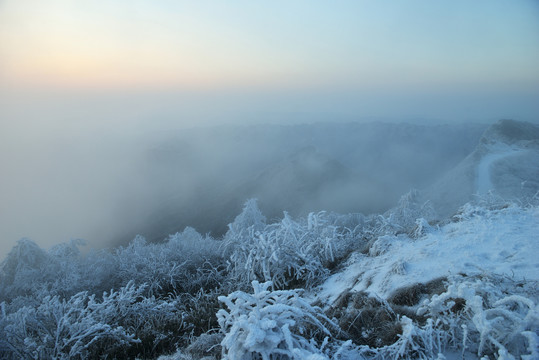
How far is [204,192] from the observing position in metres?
72.3

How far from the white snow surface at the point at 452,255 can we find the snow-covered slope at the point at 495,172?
25.6m

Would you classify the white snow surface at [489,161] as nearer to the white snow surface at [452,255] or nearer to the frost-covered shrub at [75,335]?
the white snow surface at [452,255]

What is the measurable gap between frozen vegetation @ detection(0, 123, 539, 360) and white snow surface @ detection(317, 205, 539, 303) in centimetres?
2

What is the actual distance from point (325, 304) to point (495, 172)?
38.5m

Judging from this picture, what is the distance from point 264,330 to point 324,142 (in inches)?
4710

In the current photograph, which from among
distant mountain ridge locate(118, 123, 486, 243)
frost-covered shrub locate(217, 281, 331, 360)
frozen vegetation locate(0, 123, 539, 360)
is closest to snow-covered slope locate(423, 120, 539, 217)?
distant mountain ridge locate(118, 123, 486, 243)

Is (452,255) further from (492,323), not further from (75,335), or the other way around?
(75,335)

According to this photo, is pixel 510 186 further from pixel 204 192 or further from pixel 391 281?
pixel 204 192

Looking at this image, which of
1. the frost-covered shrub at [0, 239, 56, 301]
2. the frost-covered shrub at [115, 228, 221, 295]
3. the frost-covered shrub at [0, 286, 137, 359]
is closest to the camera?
the frost-covered shrub at [0, 286, 137, 359]

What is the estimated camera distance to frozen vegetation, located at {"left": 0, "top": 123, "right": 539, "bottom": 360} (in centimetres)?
254

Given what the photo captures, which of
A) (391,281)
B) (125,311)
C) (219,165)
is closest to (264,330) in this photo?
(391,281)

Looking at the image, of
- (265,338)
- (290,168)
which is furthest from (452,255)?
(290,168)

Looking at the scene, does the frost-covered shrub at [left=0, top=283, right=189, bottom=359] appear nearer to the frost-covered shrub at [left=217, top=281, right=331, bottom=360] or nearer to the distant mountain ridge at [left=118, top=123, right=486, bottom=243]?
the frost-covered shrub at [left=217, top=281, right=331, bottom=360]

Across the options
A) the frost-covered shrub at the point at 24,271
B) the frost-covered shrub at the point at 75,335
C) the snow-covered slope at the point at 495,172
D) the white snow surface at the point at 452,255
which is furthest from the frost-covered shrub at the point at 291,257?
the snow-covered slope at the point at 495,172
